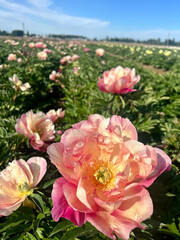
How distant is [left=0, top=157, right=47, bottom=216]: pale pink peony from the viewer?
65cm

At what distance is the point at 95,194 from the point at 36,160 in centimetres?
25

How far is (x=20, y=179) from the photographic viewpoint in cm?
68

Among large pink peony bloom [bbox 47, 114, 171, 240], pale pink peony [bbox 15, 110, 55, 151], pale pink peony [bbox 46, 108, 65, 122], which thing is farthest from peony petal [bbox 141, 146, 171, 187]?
pale pink peony [bbox 46, 108, 65, 122]

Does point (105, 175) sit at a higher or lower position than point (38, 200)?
higher

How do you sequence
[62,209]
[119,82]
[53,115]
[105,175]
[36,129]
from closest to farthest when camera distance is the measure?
[62,209]
[105,175]
[36,129]
[53,115]
[119,82]

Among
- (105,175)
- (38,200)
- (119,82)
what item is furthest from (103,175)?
(119,82)

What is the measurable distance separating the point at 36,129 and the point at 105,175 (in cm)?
56

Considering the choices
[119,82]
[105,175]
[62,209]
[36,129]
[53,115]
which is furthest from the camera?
[119,82]

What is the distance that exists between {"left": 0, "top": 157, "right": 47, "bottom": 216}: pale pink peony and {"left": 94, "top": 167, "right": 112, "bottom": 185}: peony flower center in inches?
7.3

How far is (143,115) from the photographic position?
81.8 inches

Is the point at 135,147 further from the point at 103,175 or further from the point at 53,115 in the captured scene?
the point at 53,115

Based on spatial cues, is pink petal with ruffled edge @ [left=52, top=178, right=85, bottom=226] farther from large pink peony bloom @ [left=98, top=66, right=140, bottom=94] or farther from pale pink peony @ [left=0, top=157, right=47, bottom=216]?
large pink peony bloom @ [left=98, top=66, right=140, bottom=94]

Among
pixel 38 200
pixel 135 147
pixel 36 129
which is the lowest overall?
pixel 38 200

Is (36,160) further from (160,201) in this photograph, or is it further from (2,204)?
(160,201)
